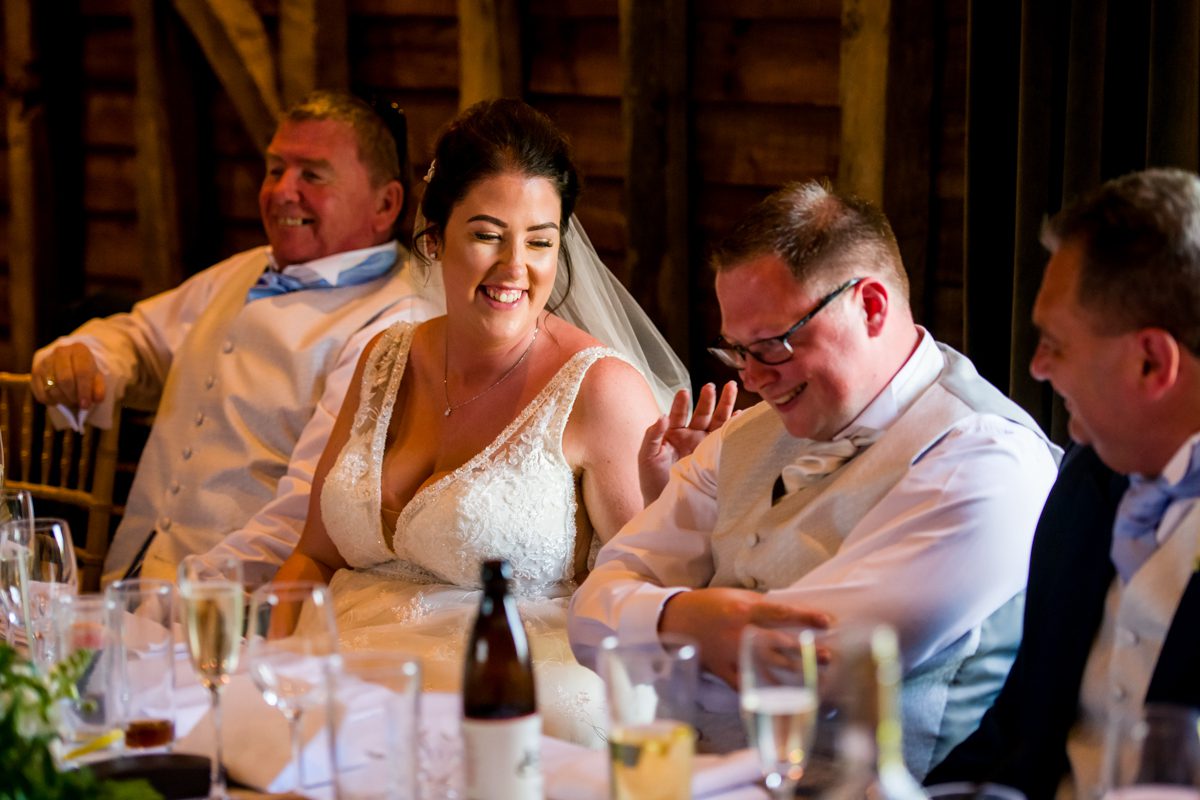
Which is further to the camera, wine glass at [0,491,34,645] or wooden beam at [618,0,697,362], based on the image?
wooden beam at [618,0,697,362]

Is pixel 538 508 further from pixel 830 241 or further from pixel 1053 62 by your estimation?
pixel 1053 62

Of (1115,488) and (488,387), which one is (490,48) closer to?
(488,387)

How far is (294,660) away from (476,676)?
6.8 inches

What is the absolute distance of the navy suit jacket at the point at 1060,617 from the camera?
180cm

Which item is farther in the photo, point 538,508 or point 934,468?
point 538,508

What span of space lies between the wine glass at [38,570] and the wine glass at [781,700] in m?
0.98

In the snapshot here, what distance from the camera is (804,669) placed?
4.26 feet

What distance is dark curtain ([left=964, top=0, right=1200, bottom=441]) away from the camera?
8.22 ft

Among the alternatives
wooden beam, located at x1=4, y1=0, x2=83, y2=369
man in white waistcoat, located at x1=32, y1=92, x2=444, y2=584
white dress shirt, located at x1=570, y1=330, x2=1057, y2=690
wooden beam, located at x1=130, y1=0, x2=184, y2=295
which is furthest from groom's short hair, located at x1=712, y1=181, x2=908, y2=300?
wooden beam, located at x1=4, y1=0, x2=83, y2=369

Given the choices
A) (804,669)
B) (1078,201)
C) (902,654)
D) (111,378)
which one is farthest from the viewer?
(111,378)

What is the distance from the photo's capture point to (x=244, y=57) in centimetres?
463

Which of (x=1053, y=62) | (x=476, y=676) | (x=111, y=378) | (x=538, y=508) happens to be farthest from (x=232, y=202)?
(x=476, y=676)

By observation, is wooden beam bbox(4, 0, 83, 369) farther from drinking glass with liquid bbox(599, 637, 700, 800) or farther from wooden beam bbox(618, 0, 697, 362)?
drinking glass with liquid bbox(599, 637, 700, 800)

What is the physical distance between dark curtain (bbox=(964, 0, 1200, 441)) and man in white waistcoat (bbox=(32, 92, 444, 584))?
4.00 feet
